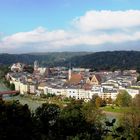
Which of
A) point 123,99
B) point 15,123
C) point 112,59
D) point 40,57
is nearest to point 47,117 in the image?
point 15,123

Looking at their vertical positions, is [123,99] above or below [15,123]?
below

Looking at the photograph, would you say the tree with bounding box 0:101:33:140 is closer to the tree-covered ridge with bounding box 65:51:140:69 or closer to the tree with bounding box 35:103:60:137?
the tree with bounding box 35:103:60:137

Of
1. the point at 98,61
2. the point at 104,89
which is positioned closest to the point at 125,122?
the point at 104,89

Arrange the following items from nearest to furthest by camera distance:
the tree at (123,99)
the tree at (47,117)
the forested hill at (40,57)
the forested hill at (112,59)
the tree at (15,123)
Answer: the tree at (15,123) → the tree at (47,117) → the tree at (123,99) → the forested hill at (112,59) → the forested hill at (40,57)

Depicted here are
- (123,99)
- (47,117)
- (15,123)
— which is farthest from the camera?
(123,99)

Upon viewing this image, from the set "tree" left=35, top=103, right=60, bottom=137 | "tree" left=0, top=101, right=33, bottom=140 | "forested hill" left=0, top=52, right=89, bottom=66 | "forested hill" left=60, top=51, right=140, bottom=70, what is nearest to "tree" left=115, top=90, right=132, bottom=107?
"tree" left=35, top=103, right=60, bottom=137

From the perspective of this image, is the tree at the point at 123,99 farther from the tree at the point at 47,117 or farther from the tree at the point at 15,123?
the tree at the point at 15,123

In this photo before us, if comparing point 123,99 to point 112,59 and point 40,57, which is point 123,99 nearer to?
point 112,59

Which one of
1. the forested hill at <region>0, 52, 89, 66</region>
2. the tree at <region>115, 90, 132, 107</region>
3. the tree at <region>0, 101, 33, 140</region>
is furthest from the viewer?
the forested hill at <region>0, 52, 89, 66</region>

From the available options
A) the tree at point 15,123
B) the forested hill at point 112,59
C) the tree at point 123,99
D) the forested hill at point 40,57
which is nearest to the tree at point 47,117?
the tree at point 15,123

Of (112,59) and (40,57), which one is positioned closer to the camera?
(112,59)

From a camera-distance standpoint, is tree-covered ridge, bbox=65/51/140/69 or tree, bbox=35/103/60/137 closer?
tree, bbox=35/103/60/137
